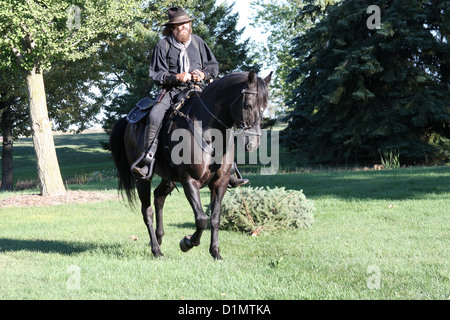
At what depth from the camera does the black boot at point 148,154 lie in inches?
276

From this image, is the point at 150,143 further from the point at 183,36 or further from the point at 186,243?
the point at 183,36

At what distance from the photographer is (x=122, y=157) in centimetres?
885

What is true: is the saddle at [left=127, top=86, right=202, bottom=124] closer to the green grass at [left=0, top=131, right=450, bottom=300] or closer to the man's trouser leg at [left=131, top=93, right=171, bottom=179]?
the man's trouser leg at [left=131, top=93, right=171, bottom=179]

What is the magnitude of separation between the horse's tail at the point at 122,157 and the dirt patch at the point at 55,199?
259 inches

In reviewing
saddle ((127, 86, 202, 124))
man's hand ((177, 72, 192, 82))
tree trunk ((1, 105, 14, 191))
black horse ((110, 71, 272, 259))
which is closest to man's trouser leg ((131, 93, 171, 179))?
black horse ((110, 71, 272, 259))

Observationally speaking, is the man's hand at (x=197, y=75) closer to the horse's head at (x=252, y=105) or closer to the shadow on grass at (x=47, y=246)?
the horse's head at (x=252, y=105)

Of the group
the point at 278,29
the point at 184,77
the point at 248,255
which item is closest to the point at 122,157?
the point at 184,77

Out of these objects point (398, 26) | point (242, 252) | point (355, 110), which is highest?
point (398, 26)

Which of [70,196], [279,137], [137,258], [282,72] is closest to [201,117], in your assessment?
[137,258]

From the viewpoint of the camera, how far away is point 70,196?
→ 619 inches

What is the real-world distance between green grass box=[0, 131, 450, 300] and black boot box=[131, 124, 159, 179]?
49.5 inches

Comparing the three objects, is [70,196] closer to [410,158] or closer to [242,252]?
[242,252]

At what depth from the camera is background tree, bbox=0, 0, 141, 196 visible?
14539mm
